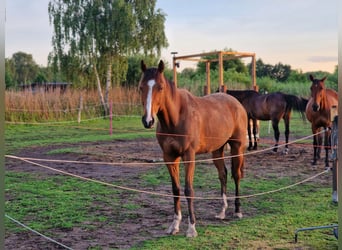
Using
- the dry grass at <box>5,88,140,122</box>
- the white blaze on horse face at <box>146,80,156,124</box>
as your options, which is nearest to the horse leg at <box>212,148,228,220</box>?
the white blaze on horse face at <box>146,80,156,124</box>

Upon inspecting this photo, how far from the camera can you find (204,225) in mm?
3635

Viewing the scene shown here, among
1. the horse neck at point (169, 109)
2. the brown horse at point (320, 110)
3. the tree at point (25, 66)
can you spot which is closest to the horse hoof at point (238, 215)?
the horse neck at point (169, 109)

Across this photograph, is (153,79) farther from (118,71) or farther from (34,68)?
(34,68)

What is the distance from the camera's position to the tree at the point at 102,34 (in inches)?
725

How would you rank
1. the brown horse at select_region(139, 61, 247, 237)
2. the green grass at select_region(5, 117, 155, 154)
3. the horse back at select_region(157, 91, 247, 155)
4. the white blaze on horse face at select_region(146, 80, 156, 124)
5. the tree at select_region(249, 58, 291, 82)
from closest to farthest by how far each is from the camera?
the white blaze on horse face at select_region(146, 80, 156, 124), the brown horse at select_region(139, 61, 247, 237), the horse back at select_region(157, 91, 247, 155), the green grass at select_region(5, 117, 155, 154), the tree at select_region(249, 58, 291, 82)

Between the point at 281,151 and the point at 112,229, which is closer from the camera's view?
the point at 112,229

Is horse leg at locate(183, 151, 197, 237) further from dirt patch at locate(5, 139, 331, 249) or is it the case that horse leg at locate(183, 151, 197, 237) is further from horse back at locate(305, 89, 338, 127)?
horse back at locate(305, 89, 338, 127)

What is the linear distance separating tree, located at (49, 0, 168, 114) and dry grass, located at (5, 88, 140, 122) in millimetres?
771

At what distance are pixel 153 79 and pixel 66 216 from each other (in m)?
1.76

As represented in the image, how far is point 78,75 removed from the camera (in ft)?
62.9

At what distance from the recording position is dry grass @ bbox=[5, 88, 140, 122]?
46.0ft

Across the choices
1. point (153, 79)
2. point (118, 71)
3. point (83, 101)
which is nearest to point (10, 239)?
point (153, 79)

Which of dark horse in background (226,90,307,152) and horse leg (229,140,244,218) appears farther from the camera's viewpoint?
dark horse in background (226,90,307,152)

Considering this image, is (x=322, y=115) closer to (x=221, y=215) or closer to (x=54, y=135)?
(x=221, y=215)
